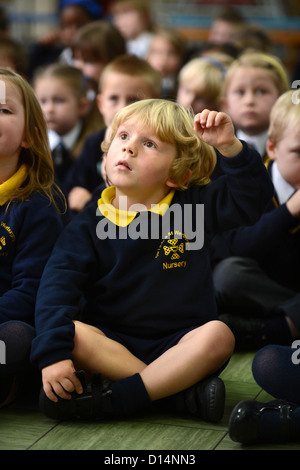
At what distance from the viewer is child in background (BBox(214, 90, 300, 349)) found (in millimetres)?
1534

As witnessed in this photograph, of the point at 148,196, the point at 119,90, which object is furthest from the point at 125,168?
the point at 119,90

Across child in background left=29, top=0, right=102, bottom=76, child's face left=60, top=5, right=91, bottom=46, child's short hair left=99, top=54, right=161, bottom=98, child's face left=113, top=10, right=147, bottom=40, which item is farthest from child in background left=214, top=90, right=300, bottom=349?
child's face left=60, top=5, right=91, bottom=46

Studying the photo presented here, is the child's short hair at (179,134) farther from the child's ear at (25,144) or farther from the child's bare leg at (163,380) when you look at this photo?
the child's bare leg at (163,380)

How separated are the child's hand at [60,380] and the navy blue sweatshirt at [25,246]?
0.16m

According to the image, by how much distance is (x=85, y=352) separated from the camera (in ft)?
3.92

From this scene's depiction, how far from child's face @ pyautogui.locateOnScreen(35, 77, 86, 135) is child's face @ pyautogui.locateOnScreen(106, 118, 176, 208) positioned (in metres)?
1.20

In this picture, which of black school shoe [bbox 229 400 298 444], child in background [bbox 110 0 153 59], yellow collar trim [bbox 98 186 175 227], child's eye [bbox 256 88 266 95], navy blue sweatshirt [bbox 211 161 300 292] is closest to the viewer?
black school shoe [bbox 229 400 298 444]

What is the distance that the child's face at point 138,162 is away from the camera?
1243 mm

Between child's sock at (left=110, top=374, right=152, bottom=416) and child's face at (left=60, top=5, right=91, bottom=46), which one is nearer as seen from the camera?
child's sock at (left=110, top=374, right=152, bottom=416)

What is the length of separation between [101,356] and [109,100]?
4.01 ft

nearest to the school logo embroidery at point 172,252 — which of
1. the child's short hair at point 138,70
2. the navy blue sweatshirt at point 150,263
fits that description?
the navy blue sweatshirt at point 150,263

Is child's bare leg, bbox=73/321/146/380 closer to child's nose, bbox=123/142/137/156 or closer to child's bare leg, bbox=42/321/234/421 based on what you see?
child's bare leg, bbox=42/321/234/421

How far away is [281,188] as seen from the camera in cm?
159
